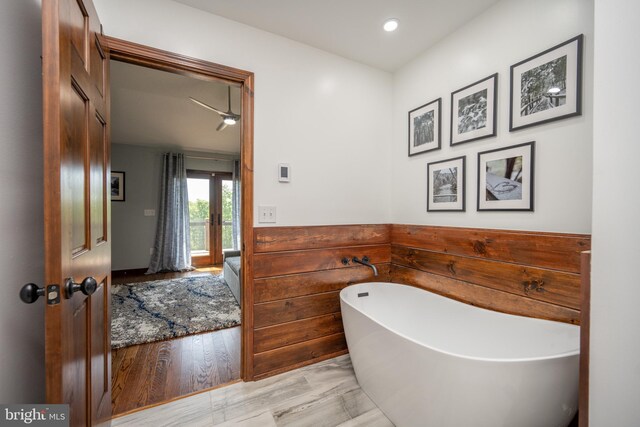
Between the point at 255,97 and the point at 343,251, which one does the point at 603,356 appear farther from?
the point at 255,97

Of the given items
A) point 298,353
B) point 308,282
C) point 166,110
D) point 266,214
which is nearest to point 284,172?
point 266,214

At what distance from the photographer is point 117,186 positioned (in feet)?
16.0

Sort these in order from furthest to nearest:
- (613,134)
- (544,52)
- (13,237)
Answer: (544,52) < (13,237) < (613,134)

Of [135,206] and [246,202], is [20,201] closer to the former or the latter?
[246,202]

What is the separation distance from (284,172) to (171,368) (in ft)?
5.77

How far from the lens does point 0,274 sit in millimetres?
838

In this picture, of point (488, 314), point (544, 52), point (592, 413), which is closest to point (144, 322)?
point (488, 314)

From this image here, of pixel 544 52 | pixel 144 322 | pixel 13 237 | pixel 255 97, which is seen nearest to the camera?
pixel 13 237

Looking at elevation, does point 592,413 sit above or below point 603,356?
below

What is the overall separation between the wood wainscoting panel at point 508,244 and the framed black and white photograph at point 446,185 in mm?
178

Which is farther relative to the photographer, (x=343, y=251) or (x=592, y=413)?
(x=343, y=251)

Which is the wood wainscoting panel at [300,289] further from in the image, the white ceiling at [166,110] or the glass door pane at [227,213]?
the glass door pane at [227,213]

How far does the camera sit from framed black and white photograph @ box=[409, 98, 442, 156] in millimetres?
2053

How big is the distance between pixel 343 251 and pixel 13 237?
182 cm
